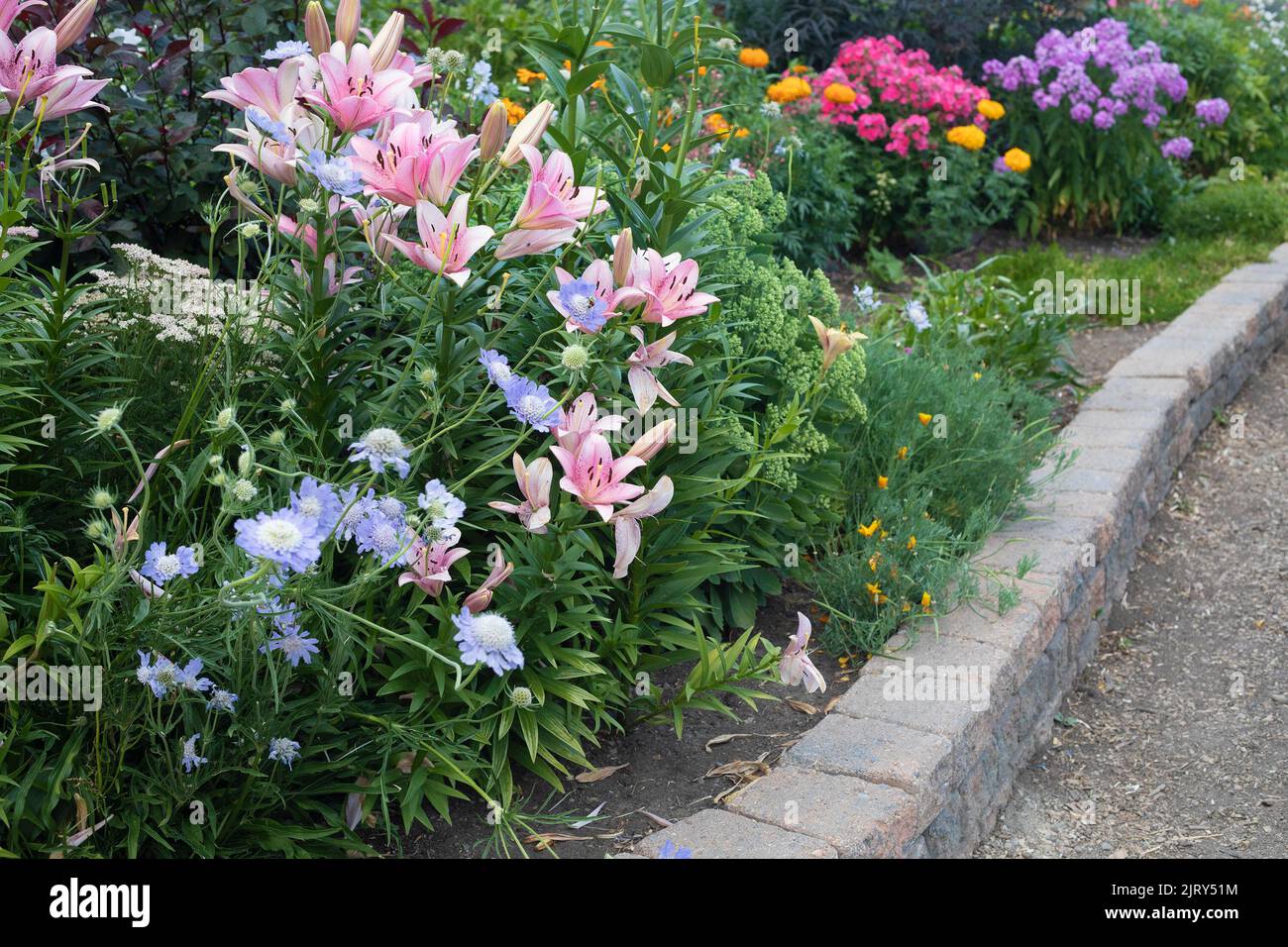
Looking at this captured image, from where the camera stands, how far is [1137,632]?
4.05 metres

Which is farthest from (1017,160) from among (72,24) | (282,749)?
(282,749)

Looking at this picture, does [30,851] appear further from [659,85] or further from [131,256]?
[659,85]

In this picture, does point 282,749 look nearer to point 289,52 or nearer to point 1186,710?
point 289,52

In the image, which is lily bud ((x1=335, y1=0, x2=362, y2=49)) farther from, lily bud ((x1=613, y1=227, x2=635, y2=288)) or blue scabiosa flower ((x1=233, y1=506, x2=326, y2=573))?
blue scabiosa flower ((x1=233, y1=506, x2=326, y2=573))

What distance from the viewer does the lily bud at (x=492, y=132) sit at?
214cm

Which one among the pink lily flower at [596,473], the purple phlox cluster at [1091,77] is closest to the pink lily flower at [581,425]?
the pink lily flower at [596,473]

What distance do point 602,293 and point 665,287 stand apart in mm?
126

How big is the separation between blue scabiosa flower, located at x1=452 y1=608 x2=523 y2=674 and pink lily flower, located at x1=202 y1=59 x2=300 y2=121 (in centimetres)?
100

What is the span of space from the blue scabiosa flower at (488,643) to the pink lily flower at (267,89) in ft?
3.29

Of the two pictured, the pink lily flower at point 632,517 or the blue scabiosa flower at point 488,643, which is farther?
the pink lily flower at point 632,517

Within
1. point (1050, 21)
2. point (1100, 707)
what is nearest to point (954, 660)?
point (1100, 707)

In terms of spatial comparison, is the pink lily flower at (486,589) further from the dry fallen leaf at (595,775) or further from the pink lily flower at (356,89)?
the pink lily flower at (356,89)

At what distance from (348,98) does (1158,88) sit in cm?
681

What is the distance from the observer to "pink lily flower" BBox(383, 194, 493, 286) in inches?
79.6
